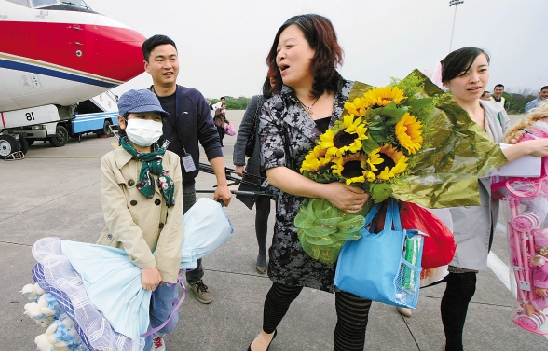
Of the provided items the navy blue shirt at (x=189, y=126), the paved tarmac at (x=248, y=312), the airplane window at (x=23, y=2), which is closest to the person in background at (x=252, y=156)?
the navy blue shirt at (x=189, y=126)

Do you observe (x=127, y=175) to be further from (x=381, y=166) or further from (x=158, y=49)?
(x=381, y=166)

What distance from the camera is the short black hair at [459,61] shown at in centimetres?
174

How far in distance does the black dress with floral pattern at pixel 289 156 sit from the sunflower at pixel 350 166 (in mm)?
260

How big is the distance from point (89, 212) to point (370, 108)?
432 cm

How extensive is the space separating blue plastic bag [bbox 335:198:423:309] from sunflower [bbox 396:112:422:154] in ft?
1.08

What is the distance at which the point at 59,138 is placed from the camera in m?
10.8

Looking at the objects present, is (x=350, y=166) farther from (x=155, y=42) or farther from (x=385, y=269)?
(x=155, y=42)

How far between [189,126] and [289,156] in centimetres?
96

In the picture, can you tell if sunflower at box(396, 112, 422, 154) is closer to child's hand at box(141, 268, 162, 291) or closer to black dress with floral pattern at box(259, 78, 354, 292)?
black dress with floral pattern at box(259, 78, 354, 292)

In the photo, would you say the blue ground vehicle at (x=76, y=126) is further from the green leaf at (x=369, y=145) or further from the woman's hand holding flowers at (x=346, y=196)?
the green leaf at (x=369, y=145)

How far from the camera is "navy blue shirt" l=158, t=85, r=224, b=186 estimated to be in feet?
7.12

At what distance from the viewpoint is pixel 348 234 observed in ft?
4.25

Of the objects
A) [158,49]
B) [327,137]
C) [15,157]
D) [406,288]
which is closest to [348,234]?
[406,288]

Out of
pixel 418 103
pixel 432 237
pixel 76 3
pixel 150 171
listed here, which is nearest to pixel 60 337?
pixel 150 171
